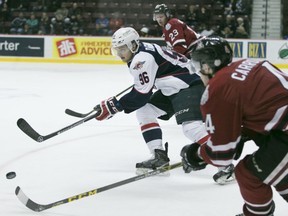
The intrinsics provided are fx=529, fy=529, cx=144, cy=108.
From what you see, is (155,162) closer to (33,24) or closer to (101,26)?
(101,26)

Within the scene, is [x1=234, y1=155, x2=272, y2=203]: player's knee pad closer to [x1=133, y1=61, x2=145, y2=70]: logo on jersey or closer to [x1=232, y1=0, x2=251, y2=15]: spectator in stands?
[x1=133, y1=61, x2=145, y2=70]: logo on jersey

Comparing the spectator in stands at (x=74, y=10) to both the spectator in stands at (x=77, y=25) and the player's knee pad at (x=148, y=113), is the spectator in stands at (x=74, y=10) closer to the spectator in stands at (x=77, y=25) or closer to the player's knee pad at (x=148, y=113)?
the spectator in stands at (x=77, y=25)

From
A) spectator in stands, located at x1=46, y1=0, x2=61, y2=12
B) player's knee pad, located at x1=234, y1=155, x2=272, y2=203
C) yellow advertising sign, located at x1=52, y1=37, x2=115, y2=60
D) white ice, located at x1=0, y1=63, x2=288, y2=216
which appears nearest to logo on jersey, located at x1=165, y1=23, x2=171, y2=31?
white ice, located at x1=0, y1=63, x2=288, y2=216

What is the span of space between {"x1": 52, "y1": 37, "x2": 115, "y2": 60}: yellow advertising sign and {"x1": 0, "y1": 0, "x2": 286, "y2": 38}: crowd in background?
0.77m

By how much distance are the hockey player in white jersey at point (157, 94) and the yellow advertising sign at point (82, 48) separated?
268 inches

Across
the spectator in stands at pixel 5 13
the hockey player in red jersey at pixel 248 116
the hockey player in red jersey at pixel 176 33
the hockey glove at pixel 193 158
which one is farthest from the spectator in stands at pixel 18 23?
the hockey player in red jersey at pixel 248 116

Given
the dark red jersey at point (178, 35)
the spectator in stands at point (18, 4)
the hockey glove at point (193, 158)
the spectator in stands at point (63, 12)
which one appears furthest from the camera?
the spectator in stands at point (18, 4)

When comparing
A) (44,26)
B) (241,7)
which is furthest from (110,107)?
(241,7)

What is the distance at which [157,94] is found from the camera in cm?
357

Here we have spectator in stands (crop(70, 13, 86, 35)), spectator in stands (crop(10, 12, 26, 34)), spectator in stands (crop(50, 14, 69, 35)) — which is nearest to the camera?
spectator in stands (crop(50, 14, 69, 35))

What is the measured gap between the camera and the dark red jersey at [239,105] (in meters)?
1.76

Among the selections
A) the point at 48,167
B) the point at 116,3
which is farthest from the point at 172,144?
the point at 116,3

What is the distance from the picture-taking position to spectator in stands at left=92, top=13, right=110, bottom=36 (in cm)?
1123

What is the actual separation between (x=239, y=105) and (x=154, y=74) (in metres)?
1.53
